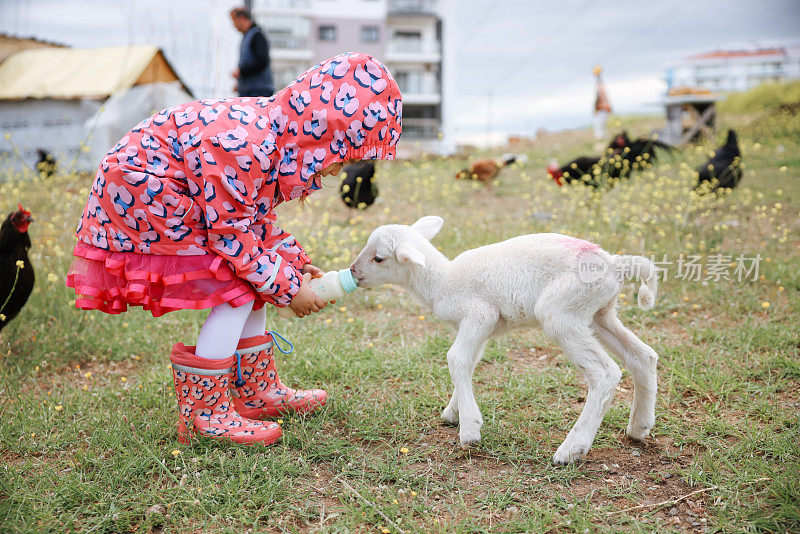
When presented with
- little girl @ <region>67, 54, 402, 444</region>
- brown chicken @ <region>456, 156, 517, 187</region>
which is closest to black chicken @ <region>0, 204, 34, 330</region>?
little girl @ <region>67, 54, 402, 444</region>

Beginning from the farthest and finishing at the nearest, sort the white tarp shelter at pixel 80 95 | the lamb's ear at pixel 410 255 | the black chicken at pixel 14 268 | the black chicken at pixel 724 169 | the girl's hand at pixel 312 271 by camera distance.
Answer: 1. the white tarp shelter at pixel 80 95
2. the black chicken at pixel 724 169
3. the black chicken at pixel 14 268
4. the girl's hand at pixel 312 271
5. the lamb's ear at pixel 410 255

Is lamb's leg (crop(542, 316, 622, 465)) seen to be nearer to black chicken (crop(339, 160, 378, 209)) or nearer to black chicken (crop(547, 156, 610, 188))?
black chicken (crop(339, 160, 378, 209))

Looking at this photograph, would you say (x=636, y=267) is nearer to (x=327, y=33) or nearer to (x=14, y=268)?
(x=14, y=268)

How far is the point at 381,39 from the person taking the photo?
25.4 meters

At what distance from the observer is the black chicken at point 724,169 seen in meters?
6.01

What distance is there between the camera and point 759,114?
13.7m

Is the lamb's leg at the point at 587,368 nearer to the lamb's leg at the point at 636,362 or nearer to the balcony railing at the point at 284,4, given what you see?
the lamb's leg at the point at 636,362

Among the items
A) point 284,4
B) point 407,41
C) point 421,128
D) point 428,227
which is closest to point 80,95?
point 428,227

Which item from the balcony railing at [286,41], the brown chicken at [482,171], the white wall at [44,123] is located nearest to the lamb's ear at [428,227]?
the brown chicken at [482,171]

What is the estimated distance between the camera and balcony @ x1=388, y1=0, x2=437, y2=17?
85.0 ft

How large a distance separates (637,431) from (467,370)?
80 cm

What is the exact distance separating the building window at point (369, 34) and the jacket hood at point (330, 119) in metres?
24.6

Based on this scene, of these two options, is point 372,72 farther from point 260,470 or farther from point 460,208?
point 460,208

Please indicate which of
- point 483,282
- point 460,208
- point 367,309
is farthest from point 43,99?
point 483,282
